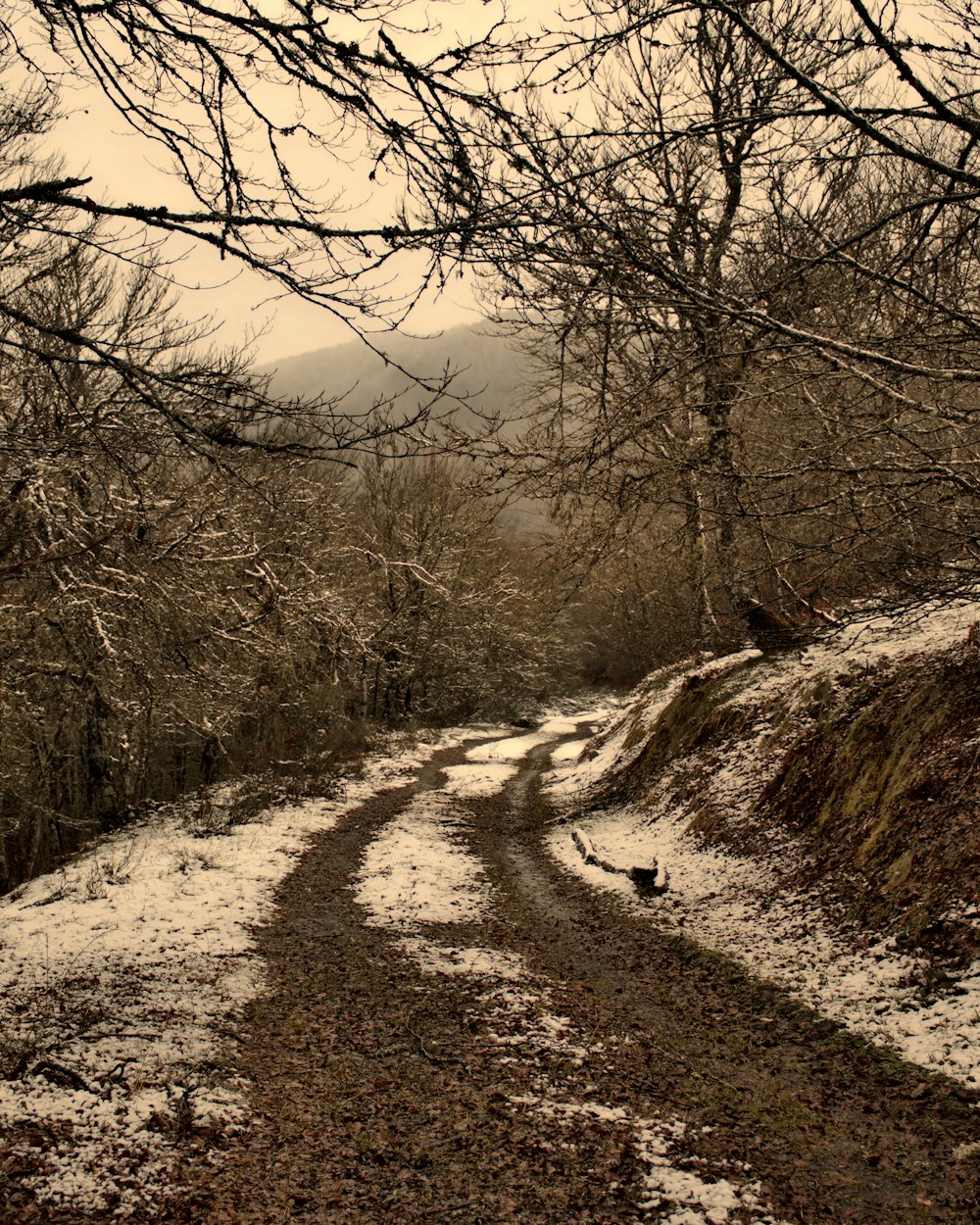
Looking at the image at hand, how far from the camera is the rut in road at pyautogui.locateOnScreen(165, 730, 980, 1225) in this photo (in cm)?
340

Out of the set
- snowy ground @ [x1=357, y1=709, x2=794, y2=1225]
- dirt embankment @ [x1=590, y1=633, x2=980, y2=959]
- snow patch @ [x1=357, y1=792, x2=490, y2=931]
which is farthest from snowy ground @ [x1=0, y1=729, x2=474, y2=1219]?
dirt embankment @ [x1=590, y1=633, x2=980, y2=959]

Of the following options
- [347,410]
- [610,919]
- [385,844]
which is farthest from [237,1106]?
[385,844]

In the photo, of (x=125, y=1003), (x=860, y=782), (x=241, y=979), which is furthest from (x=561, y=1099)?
(x=860, y=782)

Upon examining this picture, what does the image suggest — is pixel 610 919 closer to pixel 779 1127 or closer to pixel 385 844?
pixel 779 1127

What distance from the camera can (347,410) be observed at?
3248 mm

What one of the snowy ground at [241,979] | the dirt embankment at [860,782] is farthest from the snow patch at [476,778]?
the dirt embankment at [860,782]

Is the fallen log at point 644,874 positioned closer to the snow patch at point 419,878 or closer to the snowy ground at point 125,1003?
the snow patch at point 419,878

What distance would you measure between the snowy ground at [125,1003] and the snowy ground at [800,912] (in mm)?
3899

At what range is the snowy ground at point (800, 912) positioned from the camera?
4547 millimetres

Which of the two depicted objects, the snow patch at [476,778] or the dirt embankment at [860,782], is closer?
the dirt embankment at [860,782]

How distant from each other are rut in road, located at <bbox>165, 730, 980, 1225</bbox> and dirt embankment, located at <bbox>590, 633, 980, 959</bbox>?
1.22 metres

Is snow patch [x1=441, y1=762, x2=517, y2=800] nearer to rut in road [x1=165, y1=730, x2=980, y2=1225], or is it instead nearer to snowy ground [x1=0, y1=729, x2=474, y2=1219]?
snowy ground [x1=0, y1=729, x2=474, y2=1219]

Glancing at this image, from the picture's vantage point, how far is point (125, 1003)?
204 inches

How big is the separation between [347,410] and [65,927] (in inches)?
241
